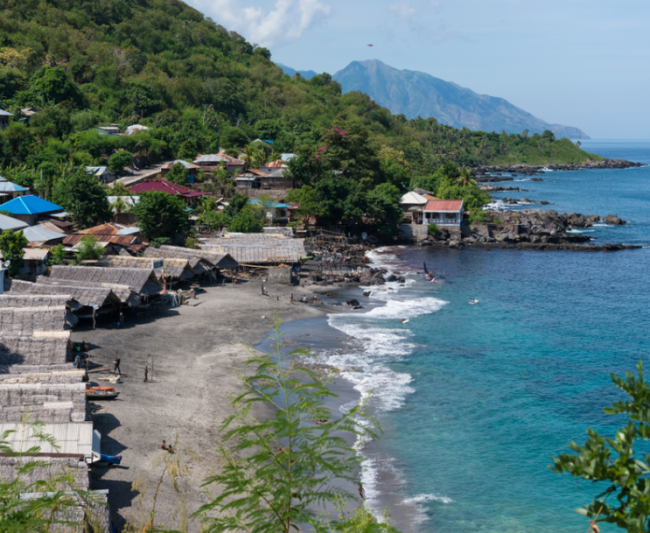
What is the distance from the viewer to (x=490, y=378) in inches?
1156

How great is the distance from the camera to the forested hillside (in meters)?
76.8

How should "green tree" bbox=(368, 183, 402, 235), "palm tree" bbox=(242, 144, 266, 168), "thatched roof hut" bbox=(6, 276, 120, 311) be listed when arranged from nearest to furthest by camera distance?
"thatched roof hut" bbox=(6, 276, 120, 311)
"green tree" bbox=(368, 183, 402, 235)
"palm tree" bbox=(242, 144, 266, 168)

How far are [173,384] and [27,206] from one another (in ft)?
89.3

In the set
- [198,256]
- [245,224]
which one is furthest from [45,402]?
[245,224]

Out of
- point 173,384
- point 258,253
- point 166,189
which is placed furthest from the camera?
point 166,189

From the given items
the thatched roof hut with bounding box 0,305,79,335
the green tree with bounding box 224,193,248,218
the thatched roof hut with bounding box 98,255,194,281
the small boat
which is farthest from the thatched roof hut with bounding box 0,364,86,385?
the green tree with bounding box 224,193,248,218

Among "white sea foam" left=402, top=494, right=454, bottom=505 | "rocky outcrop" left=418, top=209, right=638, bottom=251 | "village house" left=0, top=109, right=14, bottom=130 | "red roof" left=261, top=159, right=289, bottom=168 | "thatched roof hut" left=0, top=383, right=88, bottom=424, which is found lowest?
"white sea foam" left=402, top=494, right=454, bottom=505

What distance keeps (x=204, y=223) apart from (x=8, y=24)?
68986 mm

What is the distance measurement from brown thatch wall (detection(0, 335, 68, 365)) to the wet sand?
1.89 m

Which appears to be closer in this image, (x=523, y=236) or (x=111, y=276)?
(x=111, y=276)

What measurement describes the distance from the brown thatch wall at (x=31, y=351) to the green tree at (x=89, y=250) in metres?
16.1

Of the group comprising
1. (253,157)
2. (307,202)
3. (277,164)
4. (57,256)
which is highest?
(253,157)

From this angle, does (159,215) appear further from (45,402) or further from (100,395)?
(45,402)

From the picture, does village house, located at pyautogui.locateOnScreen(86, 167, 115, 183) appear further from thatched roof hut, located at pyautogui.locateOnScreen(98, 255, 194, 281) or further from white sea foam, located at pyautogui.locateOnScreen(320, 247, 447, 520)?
white sea foam, located at pyautogui.locateOnScreen(320, 247, 447, 520)
